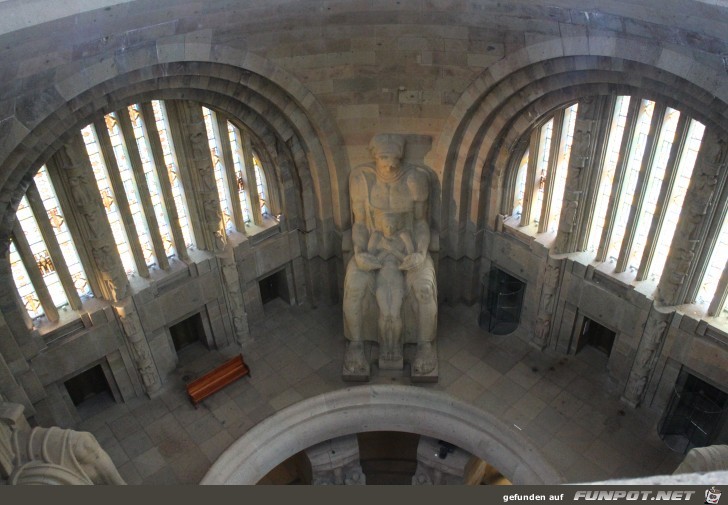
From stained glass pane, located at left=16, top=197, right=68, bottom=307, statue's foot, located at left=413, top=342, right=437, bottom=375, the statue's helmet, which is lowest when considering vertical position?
statue's foot, located at left=413, top=342, right=437, bottom=375

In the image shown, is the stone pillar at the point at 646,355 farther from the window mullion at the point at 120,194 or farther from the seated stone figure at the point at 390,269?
the window mullion at the point at 120,194

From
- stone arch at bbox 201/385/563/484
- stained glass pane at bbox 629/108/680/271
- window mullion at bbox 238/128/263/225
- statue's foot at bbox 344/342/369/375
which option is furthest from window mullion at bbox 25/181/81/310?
stained glass pane at bbox 629/108/680/271

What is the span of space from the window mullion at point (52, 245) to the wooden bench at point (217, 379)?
122 inches

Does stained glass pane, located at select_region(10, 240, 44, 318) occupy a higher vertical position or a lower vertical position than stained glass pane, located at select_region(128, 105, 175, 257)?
lower

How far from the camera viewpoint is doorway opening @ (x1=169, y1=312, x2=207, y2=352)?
16.1 meters

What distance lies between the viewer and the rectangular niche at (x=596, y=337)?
51.3 ft

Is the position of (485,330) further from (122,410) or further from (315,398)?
(122,410)

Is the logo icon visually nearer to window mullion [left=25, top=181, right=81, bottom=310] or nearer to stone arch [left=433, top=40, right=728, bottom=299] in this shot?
stone arch [left=433, top=40, right=728, bottom=299]

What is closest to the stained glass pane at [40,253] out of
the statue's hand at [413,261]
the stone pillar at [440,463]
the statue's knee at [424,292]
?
the statue's hand at [413,261]

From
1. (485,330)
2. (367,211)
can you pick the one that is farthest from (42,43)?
(485,330)

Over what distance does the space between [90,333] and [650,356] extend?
38.0ft

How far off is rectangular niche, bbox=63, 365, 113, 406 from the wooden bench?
6.48ft

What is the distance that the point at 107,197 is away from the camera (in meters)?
13.4

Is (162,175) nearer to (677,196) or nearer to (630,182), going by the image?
(630,182)
